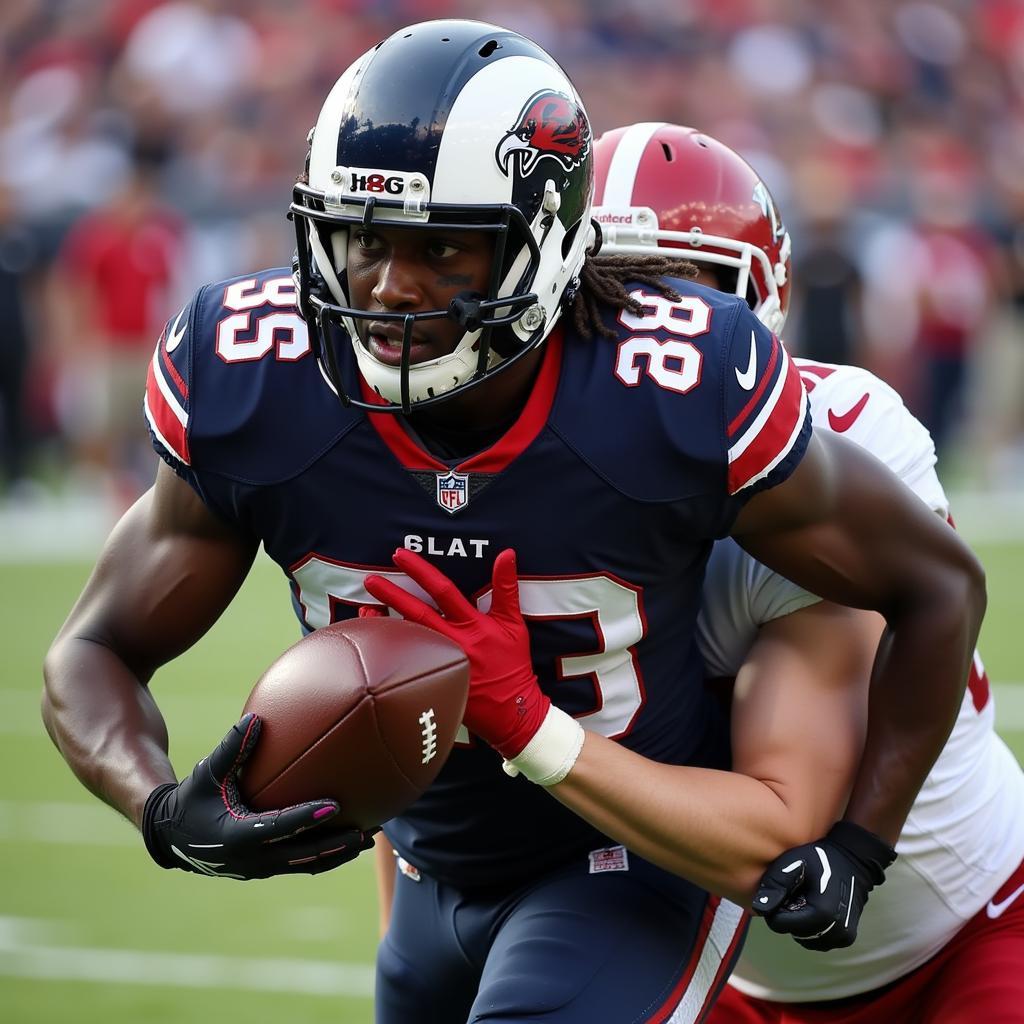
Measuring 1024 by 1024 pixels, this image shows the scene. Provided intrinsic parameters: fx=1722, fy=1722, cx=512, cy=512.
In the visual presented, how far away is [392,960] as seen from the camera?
2.81 metres

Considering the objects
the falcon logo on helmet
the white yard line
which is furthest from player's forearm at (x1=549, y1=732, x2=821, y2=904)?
the white yard line

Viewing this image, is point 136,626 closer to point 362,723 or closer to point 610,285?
point 362,723

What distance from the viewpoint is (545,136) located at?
2.45 metres

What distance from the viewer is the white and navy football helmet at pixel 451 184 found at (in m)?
2.36

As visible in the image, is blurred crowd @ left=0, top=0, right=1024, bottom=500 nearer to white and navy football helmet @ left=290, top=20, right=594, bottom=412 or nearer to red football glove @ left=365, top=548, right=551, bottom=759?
white and navy football helmet @ left=290, top=20, right=594, bottom=412

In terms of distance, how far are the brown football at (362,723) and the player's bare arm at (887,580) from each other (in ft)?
1.65

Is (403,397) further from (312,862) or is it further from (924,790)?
(924,790)

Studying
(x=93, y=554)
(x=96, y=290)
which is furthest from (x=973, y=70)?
(x=93, y=554)

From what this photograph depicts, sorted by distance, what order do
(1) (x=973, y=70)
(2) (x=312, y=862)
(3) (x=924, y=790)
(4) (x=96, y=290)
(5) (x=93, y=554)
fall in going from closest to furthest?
(2) (x=312, y=862), (3) (x=924, y=790), (5) (x=93, y=554), (4) (x=96, y=290), (1) (x=973, y=70)

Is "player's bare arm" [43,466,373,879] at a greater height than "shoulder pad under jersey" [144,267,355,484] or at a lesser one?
lesser

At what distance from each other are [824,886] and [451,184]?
1.11 m

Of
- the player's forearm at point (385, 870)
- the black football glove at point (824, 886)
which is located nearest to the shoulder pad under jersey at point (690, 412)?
the black football glove at point (824, 886)

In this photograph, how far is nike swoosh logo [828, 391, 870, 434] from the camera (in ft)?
8.75

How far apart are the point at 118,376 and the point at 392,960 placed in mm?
8776
